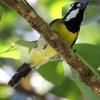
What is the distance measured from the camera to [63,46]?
690 mm

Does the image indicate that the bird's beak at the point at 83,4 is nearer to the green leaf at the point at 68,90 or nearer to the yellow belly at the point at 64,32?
the yellow belly at the point at 64,32

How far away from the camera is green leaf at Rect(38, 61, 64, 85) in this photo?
1.04 m

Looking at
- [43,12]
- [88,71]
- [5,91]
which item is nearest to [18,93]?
[5,91]

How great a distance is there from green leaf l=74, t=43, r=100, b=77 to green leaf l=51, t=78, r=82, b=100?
181 millimetres

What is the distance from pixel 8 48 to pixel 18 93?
218 millimetres

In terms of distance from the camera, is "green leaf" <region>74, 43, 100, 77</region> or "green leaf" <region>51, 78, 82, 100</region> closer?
"green leaf" <region>74, 43, 100, 77</region>

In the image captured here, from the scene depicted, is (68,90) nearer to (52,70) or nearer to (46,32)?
(52,70)

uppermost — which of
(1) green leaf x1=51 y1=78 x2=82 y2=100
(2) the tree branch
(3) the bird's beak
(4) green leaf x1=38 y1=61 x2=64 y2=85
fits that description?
(2) the tree branch

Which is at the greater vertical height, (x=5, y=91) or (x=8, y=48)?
(x=8, y=48)

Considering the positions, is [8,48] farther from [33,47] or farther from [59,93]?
[59,93]

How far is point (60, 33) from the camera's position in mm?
1013

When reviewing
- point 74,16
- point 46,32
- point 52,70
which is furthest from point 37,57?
point 46,32

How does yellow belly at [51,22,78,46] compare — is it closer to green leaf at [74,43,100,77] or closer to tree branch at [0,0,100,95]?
green leaf at [74,43,100,77]

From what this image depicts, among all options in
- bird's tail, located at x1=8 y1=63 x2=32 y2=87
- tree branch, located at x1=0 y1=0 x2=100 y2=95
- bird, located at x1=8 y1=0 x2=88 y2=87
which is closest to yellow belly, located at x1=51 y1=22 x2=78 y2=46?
bird, located at x1=8 y1=0 x2=88 y2=87
